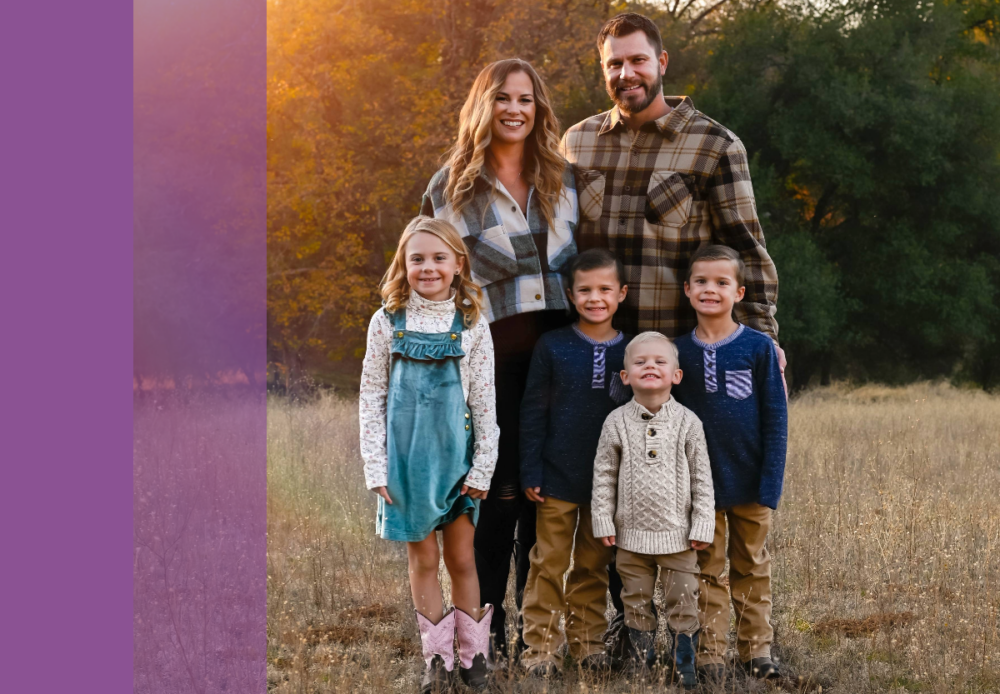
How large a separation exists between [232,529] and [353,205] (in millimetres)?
8525

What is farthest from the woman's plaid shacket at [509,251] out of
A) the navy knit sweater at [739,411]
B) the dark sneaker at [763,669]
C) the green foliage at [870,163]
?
the green foliage at [870,163]

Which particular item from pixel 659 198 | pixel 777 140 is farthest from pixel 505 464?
pixel 777 140

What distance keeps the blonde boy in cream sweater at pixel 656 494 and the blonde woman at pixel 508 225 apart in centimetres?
39

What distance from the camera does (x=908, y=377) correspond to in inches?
689

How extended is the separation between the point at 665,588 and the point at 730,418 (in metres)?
0.65

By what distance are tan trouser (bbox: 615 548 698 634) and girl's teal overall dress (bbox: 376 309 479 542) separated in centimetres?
70

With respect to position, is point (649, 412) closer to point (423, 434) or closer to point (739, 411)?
point (739, 411)

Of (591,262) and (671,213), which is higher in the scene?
(671,213)

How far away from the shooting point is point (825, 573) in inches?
188

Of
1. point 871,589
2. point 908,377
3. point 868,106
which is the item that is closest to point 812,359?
point 908,377

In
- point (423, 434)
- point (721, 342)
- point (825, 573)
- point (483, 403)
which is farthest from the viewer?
point (825, 573)

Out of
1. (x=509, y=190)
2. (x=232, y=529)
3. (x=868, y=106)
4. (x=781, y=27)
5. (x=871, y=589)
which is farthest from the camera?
(x=781, y=27)

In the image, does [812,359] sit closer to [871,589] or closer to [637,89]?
[871,589]

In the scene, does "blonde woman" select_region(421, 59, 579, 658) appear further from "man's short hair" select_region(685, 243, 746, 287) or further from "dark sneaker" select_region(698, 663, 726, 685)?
"dark sneaker" select_region(698, 663, 726, 685)
